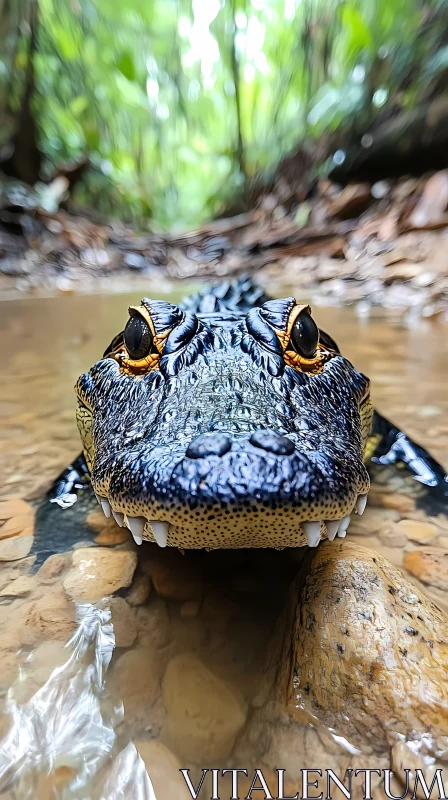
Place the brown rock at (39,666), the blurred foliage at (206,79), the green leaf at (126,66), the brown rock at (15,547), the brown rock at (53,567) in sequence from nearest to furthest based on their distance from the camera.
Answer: the brown rock at (39,666) < the brown rock at (53,567) < the brown rock at (15,547) < the blurred foliage at (206,79) < the green leaf at (126,66)

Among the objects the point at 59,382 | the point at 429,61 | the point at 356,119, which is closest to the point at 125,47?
the point at 356,119

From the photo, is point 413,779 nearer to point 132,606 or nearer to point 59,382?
point 132,606

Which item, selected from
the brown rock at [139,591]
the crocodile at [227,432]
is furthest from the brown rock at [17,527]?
the brown rock at [139,591]

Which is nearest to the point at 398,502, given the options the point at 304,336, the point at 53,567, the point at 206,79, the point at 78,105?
the point at 304,336

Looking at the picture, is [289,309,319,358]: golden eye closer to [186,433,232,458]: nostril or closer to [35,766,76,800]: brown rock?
[186,433,232,458]: nostril

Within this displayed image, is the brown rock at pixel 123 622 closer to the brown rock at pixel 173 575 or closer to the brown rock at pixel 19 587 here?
the brown rock at pixel 173 575

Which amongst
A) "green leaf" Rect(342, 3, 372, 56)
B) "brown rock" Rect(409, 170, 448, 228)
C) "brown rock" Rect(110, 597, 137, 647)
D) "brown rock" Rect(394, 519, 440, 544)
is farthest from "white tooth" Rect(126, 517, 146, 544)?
"green leaf" Rect(342, 3, 372, 56)
